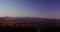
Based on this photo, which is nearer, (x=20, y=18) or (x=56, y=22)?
(x=56, y=22)

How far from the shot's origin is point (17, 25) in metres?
3.16

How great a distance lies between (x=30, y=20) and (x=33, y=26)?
0.57 ft

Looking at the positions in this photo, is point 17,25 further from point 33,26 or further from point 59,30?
point 59,30

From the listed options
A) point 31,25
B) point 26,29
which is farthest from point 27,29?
point 31,25

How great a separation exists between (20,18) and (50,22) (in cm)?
74

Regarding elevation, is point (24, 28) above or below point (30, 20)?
below

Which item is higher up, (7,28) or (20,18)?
(20,18)

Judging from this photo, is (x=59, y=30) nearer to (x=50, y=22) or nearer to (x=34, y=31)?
(x=50, y=22)

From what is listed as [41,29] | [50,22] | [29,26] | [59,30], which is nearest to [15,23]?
[29,26]

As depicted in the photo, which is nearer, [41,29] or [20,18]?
[41,29]

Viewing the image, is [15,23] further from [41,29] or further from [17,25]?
[41,29]

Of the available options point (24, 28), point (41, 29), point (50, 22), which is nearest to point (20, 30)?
point (24, 28)

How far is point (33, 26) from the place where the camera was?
3.07 m

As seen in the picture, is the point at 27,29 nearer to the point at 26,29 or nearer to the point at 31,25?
the point at 26,29
